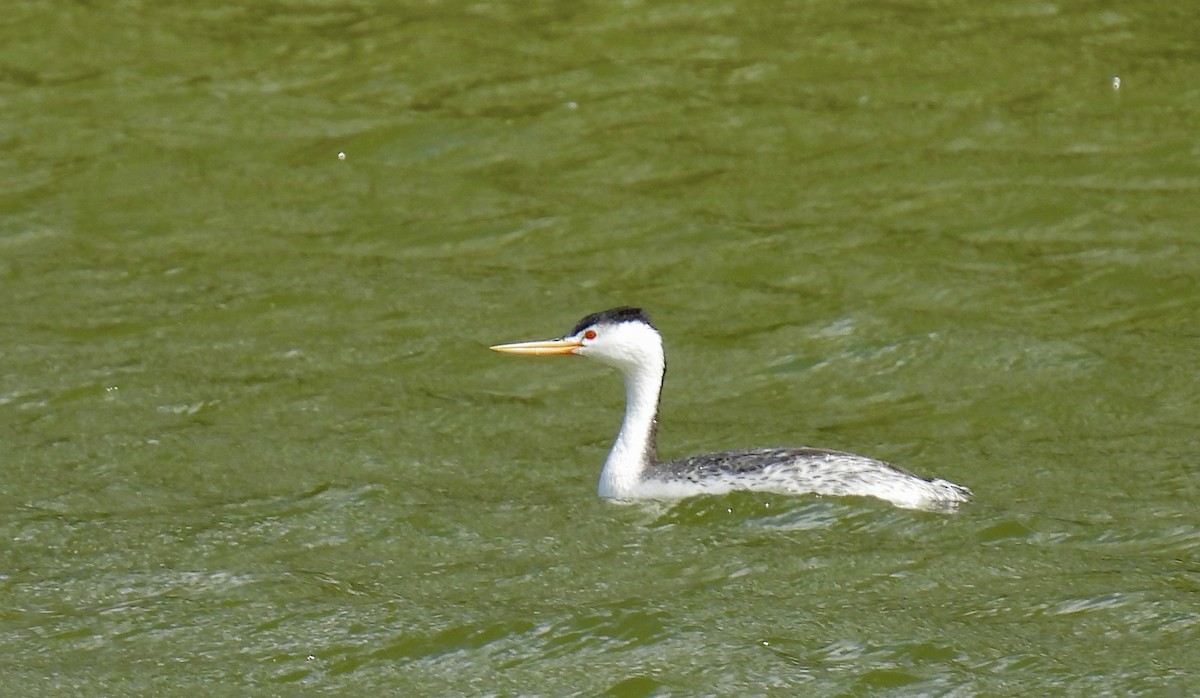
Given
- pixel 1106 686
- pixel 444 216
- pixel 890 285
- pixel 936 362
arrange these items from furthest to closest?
pixel 444 216 < pixel 890 285 < pixel 936 362 < pixel 1106 686

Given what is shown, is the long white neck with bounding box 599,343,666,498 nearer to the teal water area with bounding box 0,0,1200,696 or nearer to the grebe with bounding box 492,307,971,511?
the grebe with bounding box 492,307,971,511

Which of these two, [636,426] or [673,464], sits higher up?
[636,426]

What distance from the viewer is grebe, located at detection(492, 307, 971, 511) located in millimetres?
9406

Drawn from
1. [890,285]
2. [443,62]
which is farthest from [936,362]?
[443,62]

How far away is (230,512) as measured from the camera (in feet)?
31.7

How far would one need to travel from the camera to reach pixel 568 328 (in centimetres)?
1225

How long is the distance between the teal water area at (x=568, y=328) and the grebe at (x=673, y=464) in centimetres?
11

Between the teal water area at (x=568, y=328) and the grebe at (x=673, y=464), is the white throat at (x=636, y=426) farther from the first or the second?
the teal water area at (x=568, y=328)

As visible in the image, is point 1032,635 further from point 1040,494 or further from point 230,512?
point 230,512

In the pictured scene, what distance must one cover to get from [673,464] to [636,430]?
0.27 m

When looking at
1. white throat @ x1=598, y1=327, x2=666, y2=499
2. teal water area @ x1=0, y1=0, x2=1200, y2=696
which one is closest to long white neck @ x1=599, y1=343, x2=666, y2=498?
white throat @ x1=598, y1=327, x2=666, y2=499

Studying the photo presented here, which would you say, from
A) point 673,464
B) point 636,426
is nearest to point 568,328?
point 636,426

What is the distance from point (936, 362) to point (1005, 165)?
120 inches

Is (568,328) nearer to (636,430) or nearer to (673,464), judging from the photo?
(636,430)
